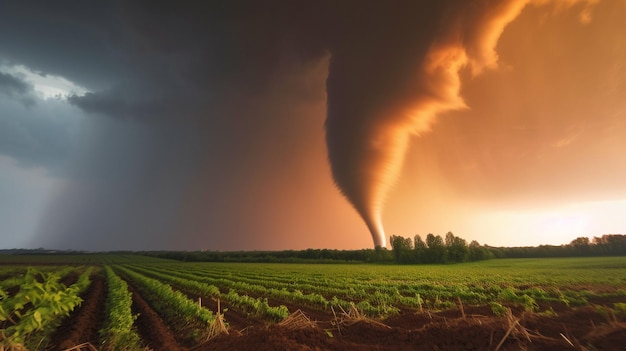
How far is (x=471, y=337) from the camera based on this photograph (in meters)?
5.04

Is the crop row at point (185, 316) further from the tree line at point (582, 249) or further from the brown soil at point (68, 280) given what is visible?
the tree line at point (582, 249)

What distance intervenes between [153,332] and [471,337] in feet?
37.2

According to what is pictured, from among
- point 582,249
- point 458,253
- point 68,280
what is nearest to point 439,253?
point 458,253

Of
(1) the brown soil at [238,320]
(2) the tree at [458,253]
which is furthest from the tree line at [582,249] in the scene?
(1) the brown soil at [238,320]

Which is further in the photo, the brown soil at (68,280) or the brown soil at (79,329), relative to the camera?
the brown soil at (68,280)

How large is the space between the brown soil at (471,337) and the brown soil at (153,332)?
2.98 m

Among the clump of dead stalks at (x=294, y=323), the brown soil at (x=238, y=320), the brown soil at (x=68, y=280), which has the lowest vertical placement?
the brown soil at (x=238, y=320)

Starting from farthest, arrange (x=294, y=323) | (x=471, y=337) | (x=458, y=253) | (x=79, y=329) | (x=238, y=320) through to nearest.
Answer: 1. (x=458, y=253)
2. (x=238, y=320)
3. (x=79, y=329)
4. (x=294, y=323)
5. (x=471, y=337)

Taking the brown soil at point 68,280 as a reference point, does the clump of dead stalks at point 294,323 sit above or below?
above

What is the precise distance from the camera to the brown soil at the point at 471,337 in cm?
451

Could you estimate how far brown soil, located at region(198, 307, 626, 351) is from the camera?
14.8 feet

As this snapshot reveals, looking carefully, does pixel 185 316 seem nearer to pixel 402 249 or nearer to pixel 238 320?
pixel 238 320

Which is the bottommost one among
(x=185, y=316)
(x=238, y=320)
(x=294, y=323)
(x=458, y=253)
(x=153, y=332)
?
(x=238, y=320)

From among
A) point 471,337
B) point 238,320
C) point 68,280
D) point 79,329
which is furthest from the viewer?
point 68,280
